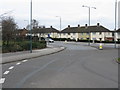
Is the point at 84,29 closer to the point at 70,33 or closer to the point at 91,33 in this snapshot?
the point at 91,33

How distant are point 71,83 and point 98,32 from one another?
89389 millimetres

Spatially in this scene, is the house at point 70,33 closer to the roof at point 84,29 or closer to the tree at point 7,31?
the roof at point 84,29

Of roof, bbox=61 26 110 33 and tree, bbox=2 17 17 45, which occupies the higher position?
roof, bbox=61 26 110 33

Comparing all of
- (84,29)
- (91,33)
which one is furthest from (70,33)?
(91,33)

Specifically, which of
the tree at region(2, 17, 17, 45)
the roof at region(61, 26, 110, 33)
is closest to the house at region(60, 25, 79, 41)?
the roof at region(61, 26, 110, 33)

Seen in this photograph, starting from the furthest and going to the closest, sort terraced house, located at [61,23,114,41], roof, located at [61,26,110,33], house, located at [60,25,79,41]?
house, located at [60,25,79,41] → roof, located at [61,26,110,33] → terraced house, located at [61,23,114,41]

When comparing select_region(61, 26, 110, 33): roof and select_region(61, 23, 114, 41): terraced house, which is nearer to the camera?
select_region(61, 23, 114, 41): terraced house

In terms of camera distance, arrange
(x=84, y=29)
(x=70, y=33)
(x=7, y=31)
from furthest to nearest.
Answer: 1. (x=70, y=33)
2. (x=84, y=29)
3. (x=7, y=31)

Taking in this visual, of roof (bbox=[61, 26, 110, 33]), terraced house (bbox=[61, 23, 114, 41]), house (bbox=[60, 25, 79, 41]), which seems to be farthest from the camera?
house (bbox=[60, 25, 79, 41])

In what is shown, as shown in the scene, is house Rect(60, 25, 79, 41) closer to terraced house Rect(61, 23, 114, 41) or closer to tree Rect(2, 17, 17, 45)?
terraced house Rect(61, 23, 114, 41)

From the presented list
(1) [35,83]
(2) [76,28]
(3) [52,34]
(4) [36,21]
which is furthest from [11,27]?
(3) [52,34]

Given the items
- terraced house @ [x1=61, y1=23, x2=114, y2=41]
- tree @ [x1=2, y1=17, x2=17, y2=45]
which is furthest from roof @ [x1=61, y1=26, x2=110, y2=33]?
tree @ [x1=2, y1=17, x2=17, y2=45]

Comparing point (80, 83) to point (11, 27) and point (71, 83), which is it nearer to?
point (71, 83)

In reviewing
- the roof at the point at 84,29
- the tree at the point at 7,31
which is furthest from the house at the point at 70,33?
the tree at the point at 7,31
